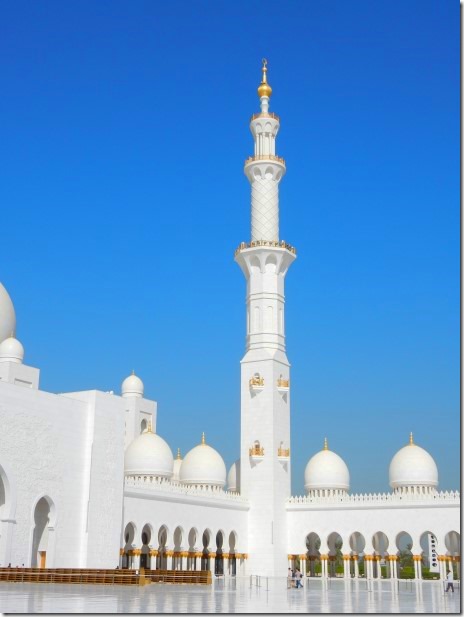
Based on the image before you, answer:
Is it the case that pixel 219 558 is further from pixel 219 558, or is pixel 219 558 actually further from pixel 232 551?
pixel 232 551

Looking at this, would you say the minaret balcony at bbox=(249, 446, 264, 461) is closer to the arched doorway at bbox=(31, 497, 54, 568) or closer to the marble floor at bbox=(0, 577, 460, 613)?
the arched doorway at bbox=(31, 497, 54, 568)

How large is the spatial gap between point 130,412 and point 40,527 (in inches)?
476

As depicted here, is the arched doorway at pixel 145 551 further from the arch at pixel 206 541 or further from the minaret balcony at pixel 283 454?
the minaret balcony at pixel 283 454

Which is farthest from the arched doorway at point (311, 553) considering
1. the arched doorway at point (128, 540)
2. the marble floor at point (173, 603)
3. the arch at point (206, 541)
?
the marble floor at point (173, 603)

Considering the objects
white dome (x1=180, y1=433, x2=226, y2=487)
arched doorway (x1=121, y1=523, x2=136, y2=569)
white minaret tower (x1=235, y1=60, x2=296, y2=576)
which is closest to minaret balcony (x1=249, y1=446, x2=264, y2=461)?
white minaret tower (x1=235, y1=60, x2=296, y2=576)

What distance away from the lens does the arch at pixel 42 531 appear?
75.4 ft

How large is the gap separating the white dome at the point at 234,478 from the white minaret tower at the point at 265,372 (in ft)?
10.1

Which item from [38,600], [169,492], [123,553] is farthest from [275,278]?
[38,600]

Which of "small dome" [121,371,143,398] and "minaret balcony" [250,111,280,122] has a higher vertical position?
"minaret balcony" [250,111,280,122]

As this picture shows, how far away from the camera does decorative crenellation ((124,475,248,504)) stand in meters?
27.8

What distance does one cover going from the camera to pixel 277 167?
34.6 metres

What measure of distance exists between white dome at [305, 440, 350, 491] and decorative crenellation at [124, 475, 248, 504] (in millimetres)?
3052

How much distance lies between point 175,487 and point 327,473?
278 inches

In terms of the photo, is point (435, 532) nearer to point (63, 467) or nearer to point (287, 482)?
point (287, 482)
